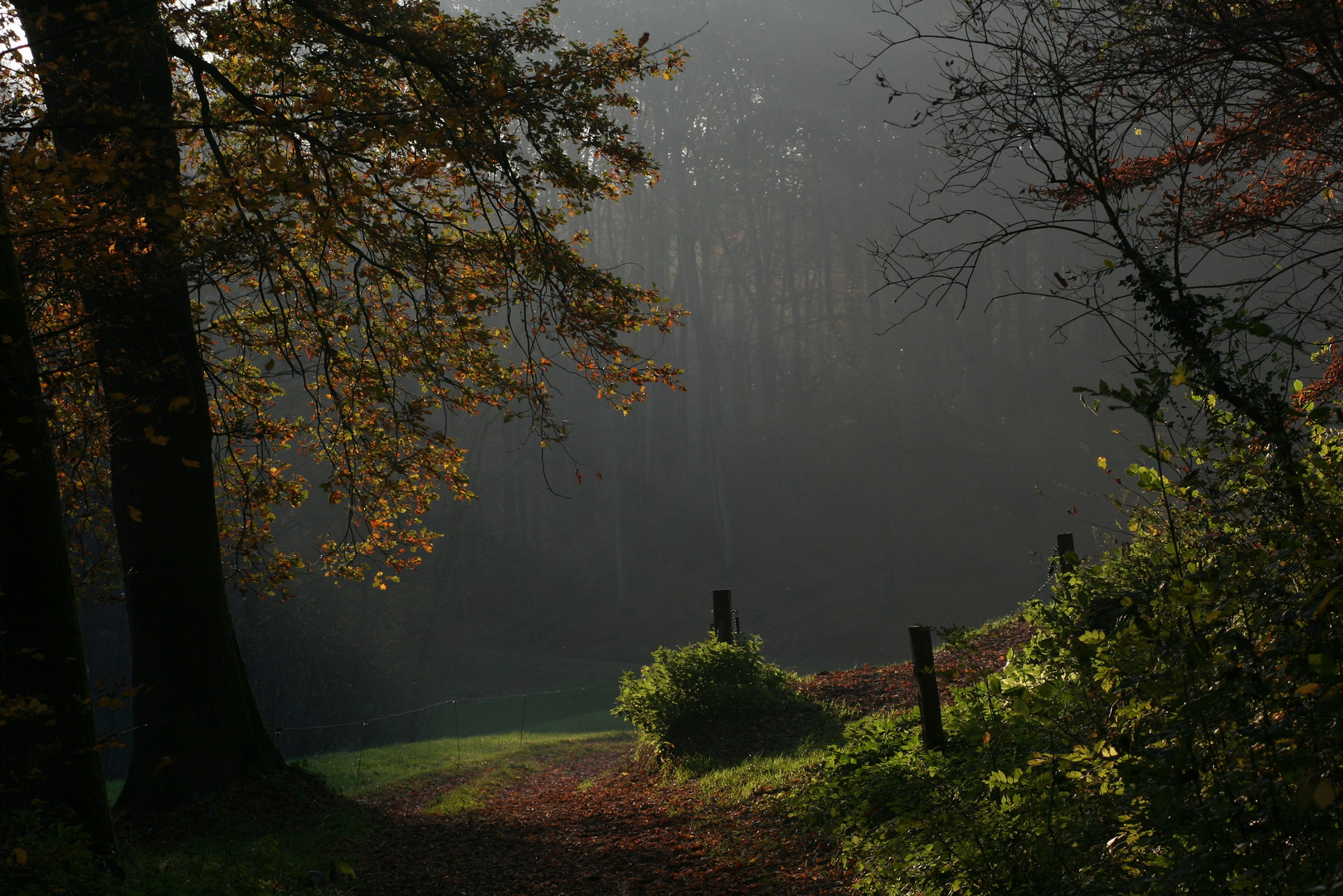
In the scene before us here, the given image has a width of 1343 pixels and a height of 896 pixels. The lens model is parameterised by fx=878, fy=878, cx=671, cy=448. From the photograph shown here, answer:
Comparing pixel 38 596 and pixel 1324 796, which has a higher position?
pixel 38 596

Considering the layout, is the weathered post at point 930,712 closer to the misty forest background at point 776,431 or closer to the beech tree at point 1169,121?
the beech tree at point 1169,121

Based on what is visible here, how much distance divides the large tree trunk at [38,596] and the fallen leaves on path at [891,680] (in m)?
7.52

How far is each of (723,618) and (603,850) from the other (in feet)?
16.6

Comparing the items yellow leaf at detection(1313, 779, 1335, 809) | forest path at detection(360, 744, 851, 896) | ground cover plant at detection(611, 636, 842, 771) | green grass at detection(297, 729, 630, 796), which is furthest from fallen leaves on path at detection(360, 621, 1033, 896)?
green grass at detection(297, 729, 630, 796)

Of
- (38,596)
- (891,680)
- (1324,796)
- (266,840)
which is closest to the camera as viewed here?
(1324,796)

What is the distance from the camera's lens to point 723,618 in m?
12.2

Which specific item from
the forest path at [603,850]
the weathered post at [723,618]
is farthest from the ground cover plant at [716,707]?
the forest path at [603,850]

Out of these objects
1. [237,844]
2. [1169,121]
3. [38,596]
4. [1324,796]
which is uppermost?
[1169,121]

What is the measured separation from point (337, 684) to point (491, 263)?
65.2 ft

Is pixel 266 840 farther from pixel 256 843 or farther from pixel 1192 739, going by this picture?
pixel 1192 739

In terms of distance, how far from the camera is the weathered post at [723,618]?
12172mm

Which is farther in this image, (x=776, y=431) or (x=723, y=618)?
(x=776, y=431)

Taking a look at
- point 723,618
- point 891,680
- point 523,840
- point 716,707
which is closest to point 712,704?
point 716,707

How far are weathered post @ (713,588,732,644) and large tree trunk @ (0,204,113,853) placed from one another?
815cm
